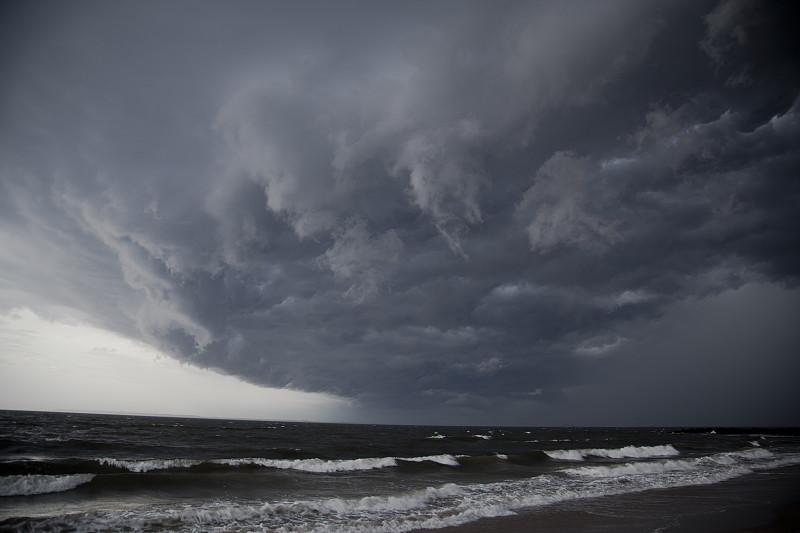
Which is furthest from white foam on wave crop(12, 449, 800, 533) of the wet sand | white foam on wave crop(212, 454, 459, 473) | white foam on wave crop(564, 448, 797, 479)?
white foam on wave crop(212, 454, 459, 473)

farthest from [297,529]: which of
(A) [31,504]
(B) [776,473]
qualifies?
(B) [776,473]

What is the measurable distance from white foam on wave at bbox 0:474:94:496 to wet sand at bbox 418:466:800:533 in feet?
52.4

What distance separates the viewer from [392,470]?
2577 cm

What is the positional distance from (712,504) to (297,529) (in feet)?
48.3

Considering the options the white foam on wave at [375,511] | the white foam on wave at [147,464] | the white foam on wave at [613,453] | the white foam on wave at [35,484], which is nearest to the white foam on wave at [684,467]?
the white foam on wave at [375,511]

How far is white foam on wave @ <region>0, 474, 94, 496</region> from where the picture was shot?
15852 mm

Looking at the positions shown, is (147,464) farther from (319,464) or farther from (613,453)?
(613,453)

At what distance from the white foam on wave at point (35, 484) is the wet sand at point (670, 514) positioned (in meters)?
16.0

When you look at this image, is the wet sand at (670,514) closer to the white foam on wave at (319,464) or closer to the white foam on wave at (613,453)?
the white foam on wave at (319,464)

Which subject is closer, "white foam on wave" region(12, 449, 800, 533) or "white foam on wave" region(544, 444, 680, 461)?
"white foam on wave" region(12, 449, 800, 533)

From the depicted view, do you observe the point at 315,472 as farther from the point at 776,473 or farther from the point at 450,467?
the point at 776,473

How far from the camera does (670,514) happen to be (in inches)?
521

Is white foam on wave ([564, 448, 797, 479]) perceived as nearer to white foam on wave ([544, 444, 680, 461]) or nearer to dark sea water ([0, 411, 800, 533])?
dark sea water ([0, 411, 800, 533])

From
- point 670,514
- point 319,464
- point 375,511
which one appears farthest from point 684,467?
point 375,511
